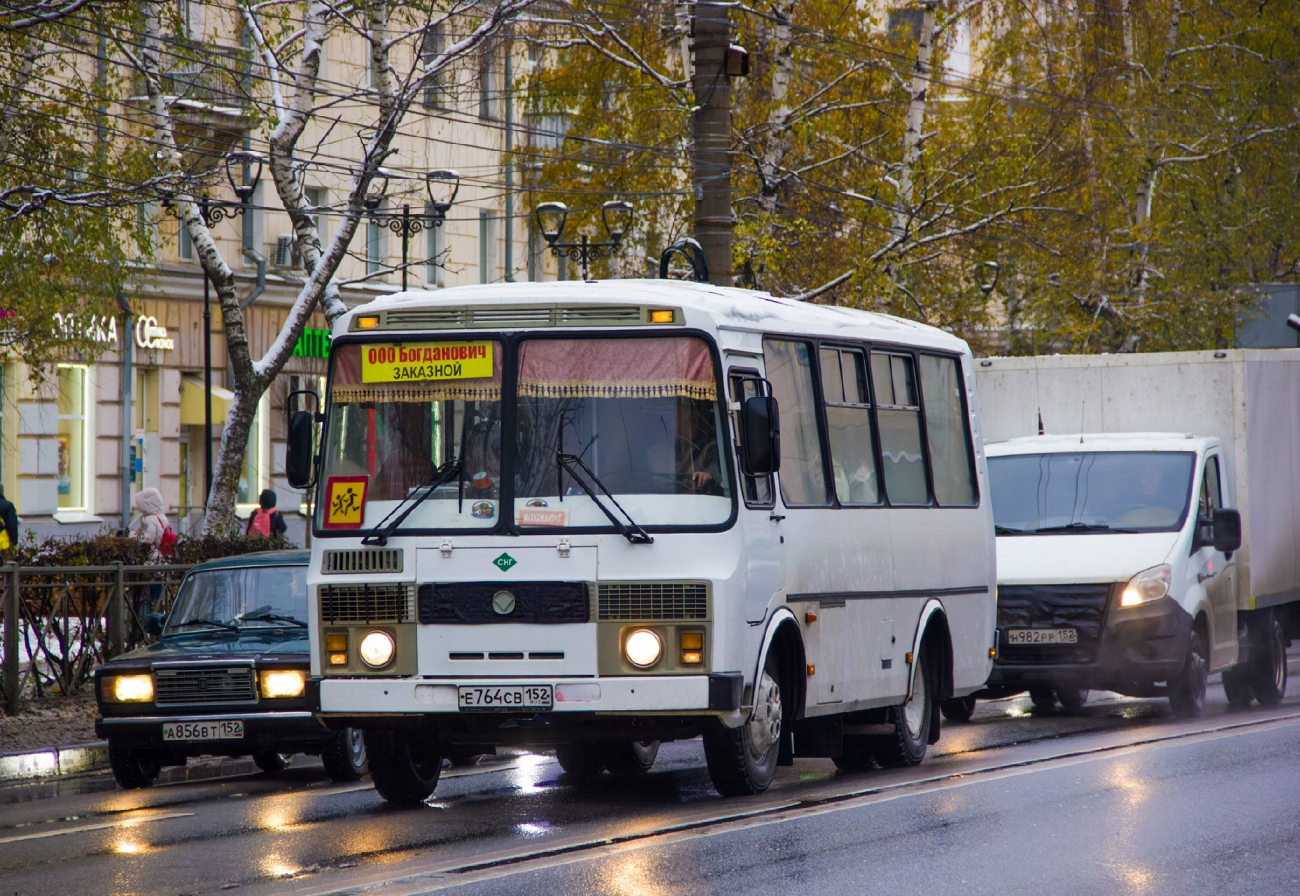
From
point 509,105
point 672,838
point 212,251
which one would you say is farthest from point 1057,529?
point 509,105

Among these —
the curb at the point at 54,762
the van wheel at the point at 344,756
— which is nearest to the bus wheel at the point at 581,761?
the van wheel at the point at 344,756

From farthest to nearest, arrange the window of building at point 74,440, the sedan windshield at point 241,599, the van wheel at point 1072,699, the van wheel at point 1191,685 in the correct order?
the window of building at point 74,440
the van wheel at point 1072,699
the van wheel at point 1191,685
the sedan windshield at point 241,599

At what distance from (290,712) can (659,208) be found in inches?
786

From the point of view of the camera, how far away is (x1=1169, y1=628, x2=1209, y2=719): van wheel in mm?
16250

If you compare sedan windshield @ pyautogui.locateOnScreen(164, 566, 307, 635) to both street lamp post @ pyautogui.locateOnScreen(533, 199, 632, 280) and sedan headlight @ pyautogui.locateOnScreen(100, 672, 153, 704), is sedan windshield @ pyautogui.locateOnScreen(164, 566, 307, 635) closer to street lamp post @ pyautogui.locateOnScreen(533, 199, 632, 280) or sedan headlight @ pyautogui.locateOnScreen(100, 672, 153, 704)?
sedan headlight @ pyautogui.locateOnScreen(100, 672, 153, 704)

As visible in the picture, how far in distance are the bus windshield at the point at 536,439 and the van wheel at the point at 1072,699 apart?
8174mm

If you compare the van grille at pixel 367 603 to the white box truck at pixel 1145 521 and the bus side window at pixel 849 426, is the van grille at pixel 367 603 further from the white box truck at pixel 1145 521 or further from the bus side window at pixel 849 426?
the white box truck at pixel 1145 521

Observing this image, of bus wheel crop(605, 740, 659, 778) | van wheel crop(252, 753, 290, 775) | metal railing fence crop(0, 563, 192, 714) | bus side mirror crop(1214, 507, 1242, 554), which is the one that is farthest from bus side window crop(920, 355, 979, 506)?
metal railing fence crop(0, 563, 192, 714)

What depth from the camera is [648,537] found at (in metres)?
10.4

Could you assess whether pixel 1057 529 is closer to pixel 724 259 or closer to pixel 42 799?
pixel 724 259

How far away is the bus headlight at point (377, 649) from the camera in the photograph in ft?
35.0

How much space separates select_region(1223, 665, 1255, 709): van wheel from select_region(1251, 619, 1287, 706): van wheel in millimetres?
44

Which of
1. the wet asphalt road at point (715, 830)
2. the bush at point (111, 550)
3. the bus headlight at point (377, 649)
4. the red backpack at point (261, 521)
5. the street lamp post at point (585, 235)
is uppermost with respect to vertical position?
the street lamp post at point (585, 235)

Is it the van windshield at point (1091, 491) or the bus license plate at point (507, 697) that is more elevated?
the van windshield at point (1091, 491)
